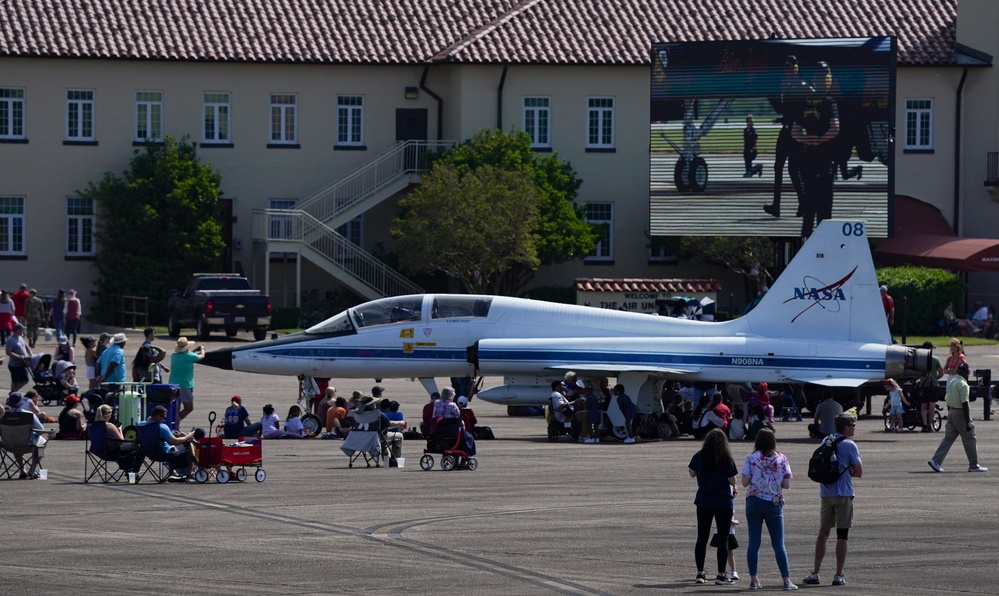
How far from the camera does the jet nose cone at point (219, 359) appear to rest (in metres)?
30.0

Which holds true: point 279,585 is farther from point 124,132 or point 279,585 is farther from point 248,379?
point 124,132

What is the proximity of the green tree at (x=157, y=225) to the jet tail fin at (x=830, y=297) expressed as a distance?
27161mm

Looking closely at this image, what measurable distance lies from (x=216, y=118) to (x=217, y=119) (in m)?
0.05

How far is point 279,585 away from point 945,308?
4005 cm

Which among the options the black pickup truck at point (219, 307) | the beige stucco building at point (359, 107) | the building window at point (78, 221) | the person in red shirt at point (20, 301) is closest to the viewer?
the black pickup truck at point (219, 307)

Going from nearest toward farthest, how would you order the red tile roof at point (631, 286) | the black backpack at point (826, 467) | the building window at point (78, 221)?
the black backpack at point (826, 467)
the red tile roof at point (631, 286)
the building window at point (78, 221)

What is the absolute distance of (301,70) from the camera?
182 feet

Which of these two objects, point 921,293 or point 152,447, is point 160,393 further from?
point 921,293

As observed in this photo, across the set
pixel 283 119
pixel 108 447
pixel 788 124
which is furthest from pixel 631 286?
pixel 108 447

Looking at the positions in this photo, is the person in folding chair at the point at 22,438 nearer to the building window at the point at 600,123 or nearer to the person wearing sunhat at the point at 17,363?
the person wearing sunhat at the point at 17,363

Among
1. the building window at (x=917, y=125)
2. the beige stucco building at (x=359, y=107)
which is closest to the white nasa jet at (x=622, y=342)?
the beige stucco building at (x=359, y=107)

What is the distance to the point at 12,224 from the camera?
54.2m

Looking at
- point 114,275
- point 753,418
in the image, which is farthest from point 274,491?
point 114,275

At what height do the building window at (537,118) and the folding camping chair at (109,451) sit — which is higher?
the building window at (537,118)
